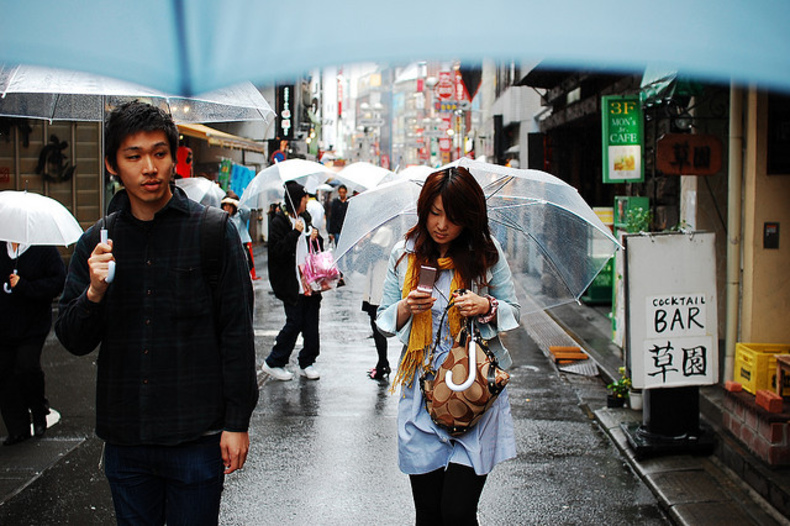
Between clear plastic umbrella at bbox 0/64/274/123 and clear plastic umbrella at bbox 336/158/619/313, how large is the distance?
2.91 ft

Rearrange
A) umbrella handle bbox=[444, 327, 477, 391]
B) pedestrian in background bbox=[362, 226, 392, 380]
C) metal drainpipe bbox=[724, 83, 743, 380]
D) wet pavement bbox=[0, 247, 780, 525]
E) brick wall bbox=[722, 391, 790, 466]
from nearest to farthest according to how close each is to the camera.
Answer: umbrella handle bbox=[444, 327, 477, 391] < pedestrian in background bbox=[362, 226, 392, 380] < wet pavement bbox=[0, 247, 780, 525] < brick wall bbox=[722, 391, 790, 466] < metal drainpipe bbox=[724, 83, 743, 380]

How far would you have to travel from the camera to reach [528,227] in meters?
4.18

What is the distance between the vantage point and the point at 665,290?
5.80 meters

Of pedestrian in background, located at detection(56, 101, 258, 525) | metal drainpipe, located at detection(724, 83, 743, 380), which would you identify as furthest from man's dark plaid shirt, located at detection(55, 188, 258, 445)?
metal drainpipe, located at detection(724, 83, 743, 380)

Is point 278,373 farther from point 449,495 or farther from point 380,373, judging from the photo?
point 449,495

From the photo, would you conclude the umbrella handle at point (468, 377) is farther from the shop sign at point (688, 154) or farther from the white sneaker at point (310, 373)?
the white sneaker at point (310, 373)

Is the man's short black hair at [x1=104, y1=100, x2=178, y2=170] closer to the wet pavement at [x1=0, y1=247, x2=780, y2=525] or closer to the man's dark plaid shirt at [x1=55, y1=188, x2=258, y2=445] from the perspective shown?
the man's dark plaid shirt at [x1=55, y1=188, x2=258, y2=445]

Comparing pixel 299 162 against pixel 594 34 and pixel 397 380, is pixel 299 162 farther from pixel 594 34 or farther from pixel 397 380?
pixel 594 34

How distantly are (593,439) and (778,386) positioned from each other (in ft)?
5.35

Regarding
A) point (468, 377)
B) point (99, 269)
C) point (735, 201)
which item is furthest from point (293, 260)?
point (99, 269)

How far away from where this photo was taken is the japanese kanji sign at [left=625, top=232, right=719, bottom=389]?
19.0ft

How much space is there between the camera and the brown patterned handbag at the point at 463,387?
327cm

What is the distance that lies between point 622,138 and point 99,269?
28.8ft

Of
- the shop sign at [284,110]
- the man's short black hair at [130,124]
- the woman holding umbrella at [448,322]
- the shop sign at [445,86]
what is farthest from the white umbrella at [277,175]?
the shop sign at [445,86]
